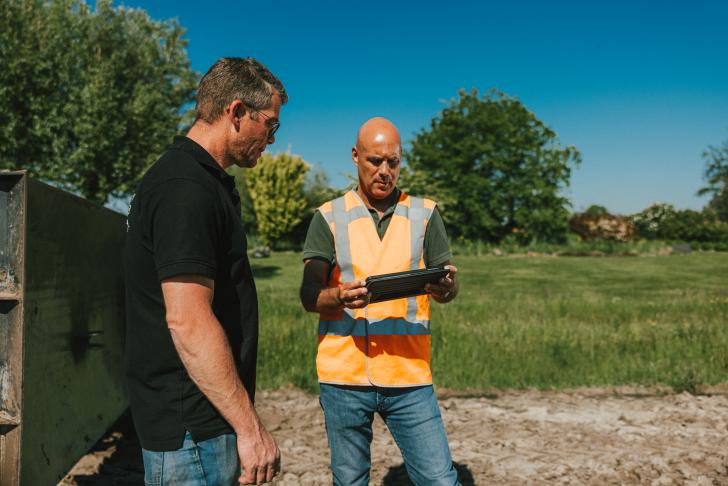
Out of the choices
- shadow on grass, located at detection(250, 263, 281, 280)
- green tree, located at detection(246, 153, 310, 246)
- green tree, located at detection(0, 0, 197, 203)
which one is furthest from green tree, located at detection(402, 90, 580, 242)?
green tree, located at detection(0, 0, 197, 203)

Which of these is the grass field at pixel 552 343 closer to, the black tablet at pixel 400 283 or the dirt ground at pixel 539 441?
the dirt ground at pixel 539 441

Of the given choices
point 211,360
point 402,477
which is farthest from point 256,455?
point 402,477

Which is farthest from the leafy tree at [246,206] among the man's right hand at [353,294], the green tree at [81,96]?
the man's right hand at [353,294]

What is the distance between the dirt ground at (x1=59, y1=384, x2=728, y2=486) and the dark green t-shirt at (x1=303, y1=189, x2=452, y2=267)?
2194mm

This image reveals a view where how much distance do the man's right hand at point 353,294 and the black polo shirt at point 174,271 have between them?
707mm

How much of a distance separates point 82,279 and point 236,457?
192 cm

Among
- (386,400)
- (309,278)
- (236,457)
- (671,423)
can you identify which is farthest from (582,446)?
(236,457)

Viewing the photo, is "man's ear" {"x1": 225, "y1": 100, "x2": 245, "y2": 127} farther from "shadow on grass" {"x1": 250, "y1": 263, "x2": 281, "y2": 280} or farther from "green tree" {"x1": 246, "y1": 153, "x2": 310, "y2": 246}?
"green tree" {"x1": 246, "y1": 153, "x2": 310, "y2": 246}

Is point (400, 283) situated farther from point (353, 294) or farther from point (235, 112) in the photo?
point (235, 112)

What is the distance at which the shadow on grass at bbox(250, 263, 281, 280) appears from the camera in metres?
20.5

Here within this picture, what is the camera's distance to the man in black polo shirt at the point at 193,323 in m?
1.69

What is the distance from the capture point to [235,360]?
1892mm

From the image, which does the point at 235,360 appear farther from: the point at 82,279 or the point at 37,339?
the point at 82,279

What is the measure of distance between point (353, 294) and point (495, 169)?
38.8 metres
